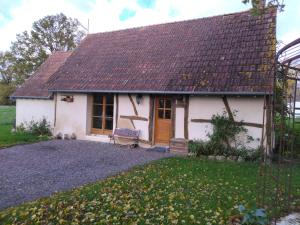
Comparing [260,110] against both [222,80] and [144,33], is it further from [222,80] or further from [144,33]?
[144,33]

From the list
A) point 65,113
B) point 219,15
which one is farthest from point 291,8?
point 65,113

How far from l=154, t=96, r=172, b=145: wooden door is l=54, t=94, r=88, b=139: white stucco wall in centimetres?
342

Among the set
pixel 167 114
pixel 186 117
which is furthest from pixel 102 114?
pixel 186 117

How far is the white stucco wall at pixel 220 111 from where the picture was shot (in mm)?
9578

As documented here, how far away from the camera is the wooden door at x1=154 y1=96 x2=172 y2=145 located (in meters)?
11.4

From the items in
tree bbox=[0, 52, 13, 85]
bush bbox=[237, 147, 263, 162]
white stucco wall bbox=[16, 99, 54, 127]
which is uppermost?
tree bbox=[0, 52, 13, 85]

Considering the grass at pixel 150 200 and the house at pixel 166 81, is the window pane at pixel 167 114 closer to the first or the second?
the house at pixel 166 81

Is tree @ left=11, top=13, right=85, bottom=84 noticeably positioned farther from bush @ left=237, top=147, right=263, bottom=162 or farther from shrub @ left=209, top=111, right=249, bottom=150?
bush @ left=237, top=147, right=263, bottom=162

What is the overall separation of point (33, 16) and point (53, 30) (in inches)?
110

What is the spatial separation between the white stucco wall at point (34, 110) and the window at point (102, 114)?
2.73m

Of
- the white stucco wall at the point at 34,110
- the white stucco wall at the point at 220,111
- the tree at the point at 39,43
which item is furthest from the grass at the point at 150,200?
the tree at the point at 39,43

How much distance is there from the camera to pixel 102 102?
13148 mm

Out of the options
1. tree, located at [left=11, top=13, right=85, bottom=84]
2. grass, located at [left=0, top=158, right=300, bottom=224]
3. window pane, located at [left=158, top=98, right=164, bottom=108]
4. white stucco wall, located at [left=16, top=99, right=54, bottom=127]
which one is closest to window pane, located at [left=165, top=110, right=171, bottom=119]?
window pane, located at [left=158, top=98, right=164, bottom=108]

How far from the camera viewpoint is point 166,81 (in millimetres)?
11117
